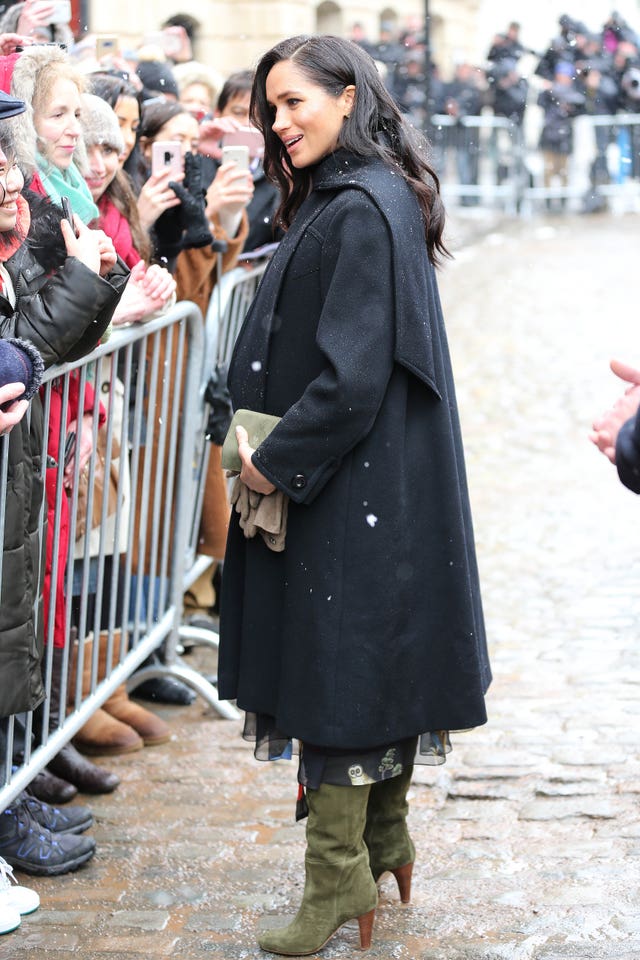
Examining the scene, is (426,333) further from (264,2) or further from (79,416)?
(264,2)

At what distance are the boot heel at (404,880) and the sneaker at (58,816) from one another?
1012mm

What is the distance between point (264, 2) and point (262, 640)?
90.7 ft

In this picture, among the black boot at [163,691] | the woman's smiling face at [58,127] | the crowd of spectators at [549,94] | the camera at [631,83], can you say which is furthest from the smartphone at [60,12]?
the camera at [631,83]

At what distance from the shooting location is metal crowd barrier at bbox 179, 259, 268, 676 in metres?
5.58

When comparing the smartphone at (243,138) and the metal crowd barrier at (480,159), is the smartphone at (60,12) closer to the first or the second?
the smartphone at (243,138)

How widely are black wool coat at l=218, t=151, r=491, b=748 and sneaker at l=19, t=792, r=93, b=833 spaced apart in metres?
1.02

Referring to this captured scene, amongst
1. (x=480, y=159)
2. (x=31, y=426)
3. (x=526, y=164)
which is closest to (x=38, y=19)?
(x=31, y=426)

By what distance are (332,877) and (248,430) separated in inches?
43.1

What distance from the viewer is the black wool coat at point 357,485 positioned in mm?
3498

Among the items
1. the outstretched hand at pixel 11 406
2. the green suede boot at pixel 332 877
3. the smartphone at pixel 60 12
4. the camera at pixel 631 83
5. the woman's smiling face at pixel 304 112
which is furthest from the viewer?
the camera at pixel 631 83

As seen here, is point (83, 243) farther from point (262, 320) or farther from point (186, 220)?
point (186, 220)

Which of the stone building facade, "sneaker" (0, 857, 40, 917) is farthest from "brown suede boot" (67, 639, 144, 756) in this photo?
the stone building facade

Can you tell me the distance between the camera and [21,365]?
351 centimetres

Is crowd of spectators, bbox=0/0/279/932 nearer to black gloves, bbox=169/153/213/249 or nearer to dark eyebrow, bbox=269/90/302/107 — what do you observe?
black gloves, bbox=169/153/213/249
